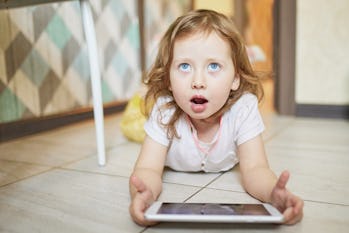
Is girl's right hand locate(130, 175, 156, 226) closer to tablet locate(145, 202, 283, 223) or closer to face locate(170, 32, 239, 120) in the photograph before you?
tablet locate(145, 202, 283, 223)

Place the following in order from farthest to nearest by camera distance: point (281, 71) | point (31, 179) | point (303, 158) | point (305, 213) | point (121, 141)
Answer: point (281, 71) → point (121, 141) → point (303, 158) → point (31, 179) → point (305, 213)

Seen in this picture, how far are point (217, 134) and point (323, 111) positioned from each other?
88 cm

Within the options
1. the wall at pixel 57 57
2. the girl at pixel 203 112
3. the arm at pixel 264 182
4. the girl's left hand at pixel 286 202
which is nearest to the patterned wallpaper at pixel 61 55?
the wall at pixel 57 57

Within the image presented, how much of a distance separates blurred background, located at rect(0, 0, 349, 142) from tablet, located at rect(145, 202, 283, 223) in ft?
2.62

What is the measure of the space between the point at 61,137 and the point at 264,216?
0.91 metres

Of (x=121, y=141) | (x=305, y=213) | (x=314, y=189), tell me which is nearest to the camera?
(x=305, y=213)

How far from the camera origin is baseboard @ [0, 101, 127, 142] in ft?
4.07

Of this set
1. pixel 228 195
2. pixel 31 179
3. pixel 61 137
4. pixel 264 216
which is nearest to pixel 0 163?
pixel 31 179

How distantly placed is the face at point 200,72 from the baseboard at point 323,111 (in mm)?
938

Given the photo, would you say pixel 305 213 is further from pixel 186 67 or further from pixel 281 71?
pixel 281 71

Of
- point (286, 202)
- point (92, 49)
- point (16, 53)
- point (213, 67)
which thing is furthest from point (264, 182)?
point (16, 53)

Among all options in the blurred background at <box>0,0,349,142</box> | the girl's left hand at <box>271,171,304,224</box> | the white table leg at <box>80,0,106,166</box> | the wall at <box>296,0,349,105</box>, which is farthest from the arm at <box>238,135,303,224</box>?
the wall at <box>296,0,349,105</box>

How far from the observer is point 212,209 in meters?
0.56

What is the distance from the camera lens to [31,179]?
84 centimetres
